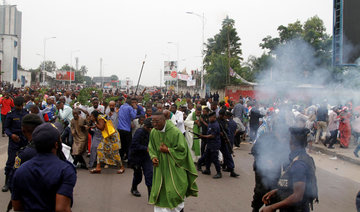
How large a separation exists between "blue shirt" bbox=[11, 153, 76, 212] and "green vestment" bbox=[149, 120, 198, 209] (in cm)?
203

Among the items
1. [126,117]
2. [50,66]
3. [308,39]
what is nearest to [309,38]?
[308,39]

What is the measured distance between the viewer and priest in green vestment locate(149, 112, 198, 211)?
445cm

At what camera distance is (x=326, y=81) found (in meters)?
10.8

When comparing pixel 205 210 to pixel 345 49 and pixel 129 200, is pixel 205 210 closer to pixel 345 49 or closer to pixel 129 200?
pixel 129 200

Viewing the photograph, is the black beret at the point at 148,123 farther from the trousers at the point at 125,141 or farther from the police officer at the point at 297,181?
the police officer at the point at 297,181

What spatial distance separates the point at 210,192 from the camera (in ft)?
22.6

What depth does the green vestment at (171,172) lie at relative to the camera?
444cm

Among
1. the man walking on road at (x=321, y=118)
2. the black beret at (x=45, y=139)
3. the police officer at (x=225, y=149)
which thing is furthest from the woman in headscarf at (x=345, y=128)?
the black beret at (x=45, y=139)

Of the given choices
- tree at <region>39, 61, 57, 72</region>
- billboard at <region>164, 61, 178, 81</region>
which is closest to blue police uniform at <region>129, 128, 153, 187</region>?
billboard at <region>164, 61, 178, 81</region>

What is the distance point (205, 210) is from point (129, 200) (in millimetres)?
1439

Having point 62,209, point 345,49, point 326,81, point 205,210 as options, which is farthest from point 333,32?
point 62,209

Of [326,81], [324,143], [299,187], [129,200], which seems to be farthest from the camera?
[324,143]

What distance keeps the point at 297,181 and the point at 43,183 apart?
2167 millimetres

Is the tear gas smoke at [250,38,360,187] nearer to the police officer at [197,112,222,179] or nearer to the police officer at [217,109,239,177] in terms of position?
the police officer at [217,109,239,177]
